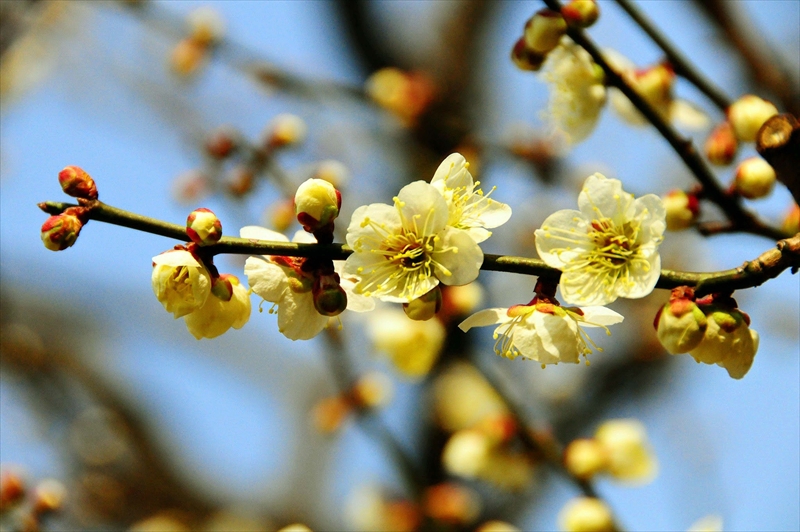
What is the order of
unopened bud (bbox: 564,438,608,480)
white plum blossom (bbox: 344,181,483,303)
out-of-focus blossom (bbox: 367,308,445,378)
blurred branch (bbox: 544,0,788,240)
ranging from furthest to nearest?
out-of-focus blossom (bbox: 367,308,445,378) < unopened bud (bbox: 564,438,608,480) < blurred branch (bbox: 544,0,788,240) < white plum blossom (bbox: 344,181,483,303)

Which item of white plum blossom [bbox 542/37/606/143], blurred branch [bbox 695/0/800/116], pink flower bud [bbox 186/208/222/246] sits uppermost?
blurred branch [bbox 695/0/800/116]

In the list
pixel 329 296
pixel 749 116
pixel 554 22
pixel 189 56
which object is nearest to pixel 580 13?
pixel 554 22

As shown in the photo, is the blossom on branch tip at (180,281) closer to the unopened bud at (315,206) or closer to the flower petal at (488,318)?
the unopened bud at (315,206)

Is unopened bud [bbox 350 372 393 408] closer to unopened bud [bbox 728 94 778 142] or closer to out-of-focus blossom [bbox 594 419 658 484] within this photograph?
out-of-focus blossom [bbox 594 419 658 484]

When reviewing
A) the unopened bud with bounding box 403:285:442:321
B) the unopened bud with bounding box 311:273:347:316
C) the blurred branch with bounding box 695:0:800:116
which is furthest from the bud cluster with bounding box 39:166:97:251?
the blurred branch with bounding box 695:0:800:116

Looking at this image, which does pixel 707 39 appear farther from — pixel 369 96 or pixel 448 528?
pixel 448 528
